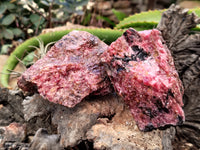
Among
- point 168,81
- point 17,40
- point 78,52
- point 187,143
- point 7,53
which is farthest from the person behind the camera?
point 17,40

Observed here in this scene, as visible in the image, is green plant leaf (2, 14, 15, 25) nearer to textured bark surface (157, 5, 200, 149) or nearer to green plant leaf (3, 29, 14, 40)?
green plant leaf (3, 29, 14, 40)

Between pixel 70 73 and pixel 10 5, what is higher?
pixel 70 73

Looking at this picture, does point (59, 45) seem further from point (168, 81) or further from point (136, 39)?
point (168, 81)

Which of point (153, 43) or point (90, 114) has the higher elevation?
point (153, 43)

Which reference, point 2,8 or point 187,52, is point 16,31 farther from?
point 187,52

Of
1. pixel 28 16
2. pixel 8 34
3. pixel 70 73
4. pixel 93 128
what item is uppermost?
pixel 70 73

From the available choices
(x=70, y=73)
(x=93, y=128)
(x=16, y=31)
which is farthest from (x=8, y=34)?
(x=93, y=128)

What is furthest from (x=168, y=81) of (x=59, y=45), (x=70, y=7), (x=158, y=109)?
(x=70, y=7)
